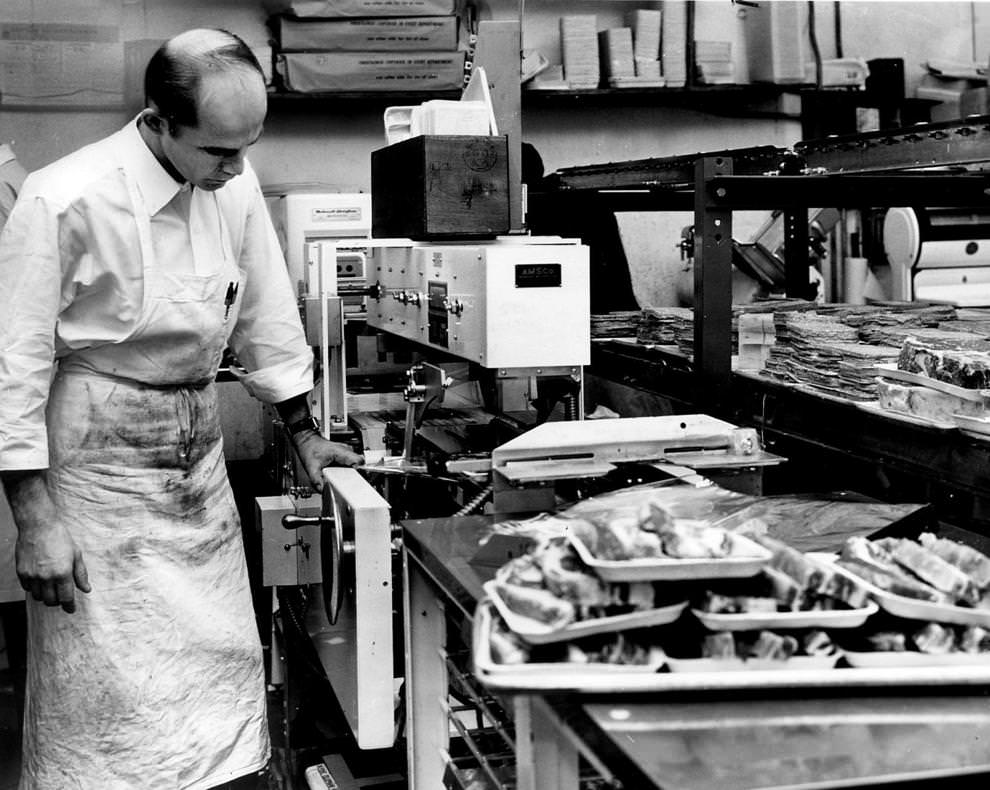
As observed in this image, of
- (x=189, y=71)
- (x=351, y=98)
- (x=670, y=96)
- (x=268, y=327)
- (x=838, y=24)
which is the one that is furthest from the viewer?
(x=838, y=24)

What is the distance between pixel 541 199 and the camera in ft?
14.4

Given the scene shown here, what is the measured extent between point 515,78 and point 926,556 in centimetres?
197

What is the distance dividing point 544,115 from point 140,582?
425 centimetres

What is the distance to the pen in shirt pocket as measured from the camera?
2.28 m

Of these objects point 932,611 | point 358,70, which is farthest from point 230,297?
point 358,70

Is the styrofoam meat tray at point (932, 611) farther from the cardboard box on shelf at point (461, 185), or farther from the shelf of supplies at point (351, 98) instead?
the shelf of supplies at point (351, 98)

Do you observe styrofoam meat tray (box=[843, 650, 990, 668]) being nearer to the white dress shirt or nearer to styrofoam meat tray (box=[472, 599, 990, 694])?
styrofoam meat tray (box=[472, 599, 990, 694])

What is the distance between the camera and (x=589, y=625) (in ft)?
3.91

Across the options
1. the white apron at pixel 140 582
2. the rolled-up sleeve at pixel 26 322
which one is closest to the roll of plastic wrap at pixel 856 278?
the white apron at pixel 140 582

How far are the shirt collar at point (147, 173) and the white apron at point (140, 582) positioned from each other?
36 millimetres

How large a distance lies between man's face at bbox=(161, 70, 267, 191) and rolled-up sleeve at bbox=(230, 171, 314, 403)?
320 millimetres

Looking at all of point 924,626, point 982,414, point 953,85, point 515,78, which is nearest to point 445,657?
point 924,626

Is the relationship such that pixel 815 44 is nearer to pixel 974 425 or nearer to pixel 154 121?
pixel 974 425

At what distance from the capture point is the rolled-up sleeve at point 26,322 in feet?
6.44
